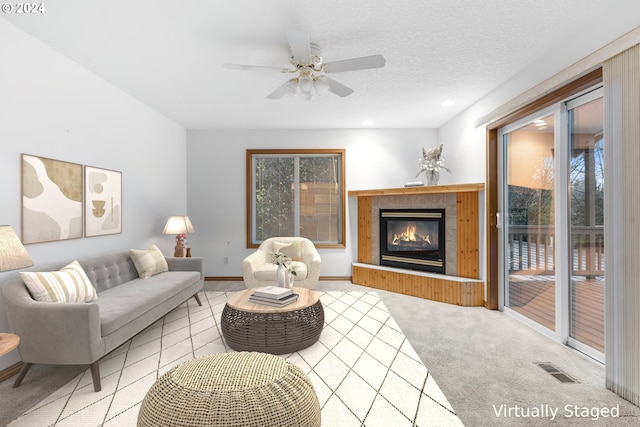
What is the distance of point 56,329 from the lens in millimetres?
2000

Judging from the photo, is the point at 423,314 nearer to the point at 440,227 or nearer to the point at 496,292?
the point at 496,292

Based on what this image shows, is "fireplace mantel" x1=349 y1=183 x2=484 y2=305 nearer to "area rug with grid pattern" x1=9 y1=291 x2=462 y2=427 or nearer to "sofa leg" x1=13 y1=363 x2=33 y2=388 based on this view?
"area rug with grid pattern" x1=9 y1=291 x2=462 y2=427

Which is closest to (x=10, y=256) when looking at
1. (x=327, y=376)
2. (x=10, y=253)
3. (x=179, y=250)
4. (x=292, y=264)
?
(x=10, y=253)

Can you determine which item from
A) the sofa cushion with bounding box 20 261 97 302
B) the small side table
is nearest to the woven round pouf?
the small side table

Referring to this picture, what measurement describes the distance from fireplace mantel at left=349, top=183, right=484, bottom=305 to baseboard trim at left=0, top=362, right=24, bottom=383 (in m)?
4.00

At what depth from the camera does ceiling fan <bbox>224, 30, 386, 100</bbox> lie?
2126mm

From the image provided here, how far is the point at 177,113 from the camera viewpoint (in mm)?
4398

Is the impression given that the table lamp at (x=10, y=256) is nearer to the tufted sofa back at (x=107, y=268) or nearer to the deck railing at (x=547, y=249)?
the tufted sofa back at (x=107, y=268)

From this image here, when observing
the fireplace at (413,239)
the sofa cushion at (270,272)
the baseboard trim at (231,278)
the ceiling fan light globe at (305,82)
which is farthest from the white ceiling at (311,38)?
the baseboard trim at (231,278)

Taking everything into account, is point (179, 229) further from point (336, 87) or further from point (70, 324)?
point (336, 87)

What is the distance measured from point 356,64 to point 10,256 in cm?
250

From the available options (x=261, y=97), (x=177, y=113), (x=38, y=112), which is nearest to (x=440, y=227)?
(x=261, y=97)

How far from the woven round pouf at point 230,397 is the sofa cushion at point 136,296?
3.52 feet

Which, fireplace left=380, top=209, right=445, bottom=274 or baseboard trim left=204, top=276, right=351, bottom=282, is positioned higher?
fireplace left=380, top=209, right=445, bottom=274
